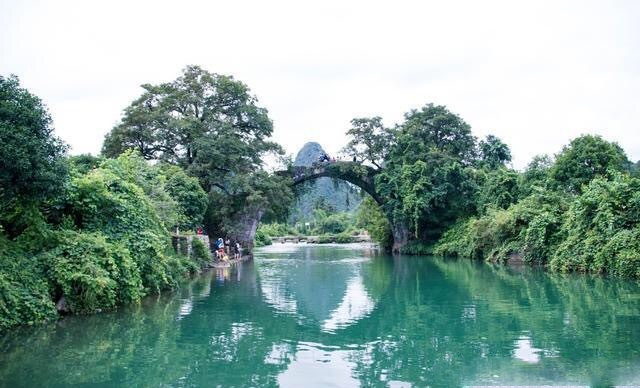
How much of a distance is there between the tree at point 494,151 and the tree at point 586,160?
33.4 feet

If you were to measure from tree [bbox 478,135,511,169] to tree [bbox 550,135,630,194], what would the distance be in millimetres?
10194

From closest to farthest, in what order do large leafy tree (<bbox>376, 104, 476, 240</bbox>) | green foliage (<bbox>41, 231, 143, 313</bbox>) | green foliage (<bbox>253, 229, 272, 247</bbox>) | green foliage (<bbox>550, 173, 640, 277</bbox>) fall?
green foliage (<bbox>41, 231, 143, 313</bbox>) → green foliage (<bbox>550, 173, 640, 277</bbox>) → large leafy tree (<bbox>376, 104, 476, 240</bbox>) → green foliage (<bbox>253, 229, 272, 247</bbox>)

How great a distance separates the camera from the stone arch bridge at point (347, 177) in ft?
96.5

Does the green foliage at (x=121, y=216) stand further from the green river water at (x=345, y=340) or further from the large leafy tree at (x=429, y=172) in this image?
A: the large leafy tree at (x=429, y=172)

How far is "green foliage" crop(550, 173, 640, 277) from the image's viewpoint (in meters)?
15.2

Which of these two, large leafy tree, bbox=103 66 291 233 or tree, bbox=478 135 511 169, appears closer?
large leafy tree, bbox=103 66 291 233

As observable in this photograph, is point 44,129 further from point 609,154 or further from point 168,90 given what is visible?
point 609,154

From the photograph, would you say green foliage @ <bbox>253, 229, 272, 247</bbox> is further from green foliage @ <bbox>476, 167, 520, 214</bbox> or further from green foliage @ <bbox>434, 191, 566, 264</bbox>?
green foliage @ <bbox>476, 167, 520, 214</bbox>

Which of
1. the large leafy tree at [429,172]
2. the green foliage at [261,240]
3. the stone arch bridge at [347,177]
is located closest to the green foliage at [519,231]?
the large leafy tree at [429,172]

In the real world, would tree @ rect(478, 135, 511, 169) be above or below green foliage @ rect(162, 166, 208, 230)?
above

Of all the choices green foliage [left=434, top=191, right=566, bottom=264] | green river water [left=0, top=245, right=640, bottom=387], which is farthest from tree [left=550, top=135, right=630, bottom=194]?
green river water [left=0, top=245, right=640, bottom=387]

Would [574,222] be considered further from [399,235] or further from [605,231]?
[399,235]

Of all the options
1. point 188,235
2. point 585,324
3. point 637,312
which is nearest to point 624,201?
point 637,312

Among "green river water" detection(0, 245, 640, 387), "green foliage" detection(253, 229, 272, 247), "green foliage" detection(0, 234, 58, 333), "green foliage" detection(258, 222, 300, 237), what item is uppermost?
"green foliage" detection(258, 222, 300, 237)
